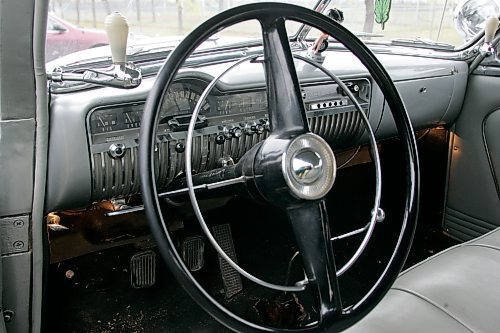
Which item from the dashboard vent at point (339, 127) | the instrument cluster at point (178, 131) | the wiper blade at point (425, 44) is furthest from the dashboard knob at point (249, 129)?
the wiper blade at point (425, 44)

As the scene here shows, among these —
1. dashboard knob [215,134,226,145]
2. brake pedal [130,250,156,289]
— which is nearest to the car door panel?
dashboard knob [215,134,226,145]

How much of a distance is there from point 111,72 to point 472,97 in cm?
171

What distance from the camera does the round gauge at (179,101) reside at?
1459mm

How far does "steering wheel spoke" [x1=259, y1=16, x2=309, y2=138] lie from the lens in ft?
3.51

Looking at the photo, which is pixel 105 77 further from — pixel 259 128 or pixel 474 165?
pixel 474 165

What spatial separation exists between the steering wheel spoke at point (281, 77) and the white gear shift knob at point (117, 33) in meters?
0.32

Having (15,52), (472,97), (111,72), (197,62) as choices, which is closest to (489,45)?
(472,97)

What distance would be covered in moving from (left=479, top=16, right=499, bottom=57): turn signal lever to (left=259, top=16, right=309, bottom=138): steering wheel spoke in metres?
1.42

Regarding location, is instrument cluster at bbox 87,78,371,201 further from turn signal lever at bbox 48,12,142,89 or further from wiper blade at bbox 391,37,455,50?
wiper blade at bbox 391,37,455,50

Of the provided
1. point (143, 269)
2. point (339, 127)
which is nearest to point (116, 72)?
point (339, 127)

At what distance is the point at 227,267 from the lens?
2188mm

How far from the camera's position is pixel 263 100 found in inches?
65.3

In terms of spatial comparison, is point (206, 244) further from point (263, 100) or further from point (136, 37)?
point (136, 37)

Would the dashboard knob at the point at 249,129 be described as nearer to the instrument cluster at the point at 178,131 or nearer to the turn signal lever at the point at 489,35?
the instrument cluster at the point at 178,131
